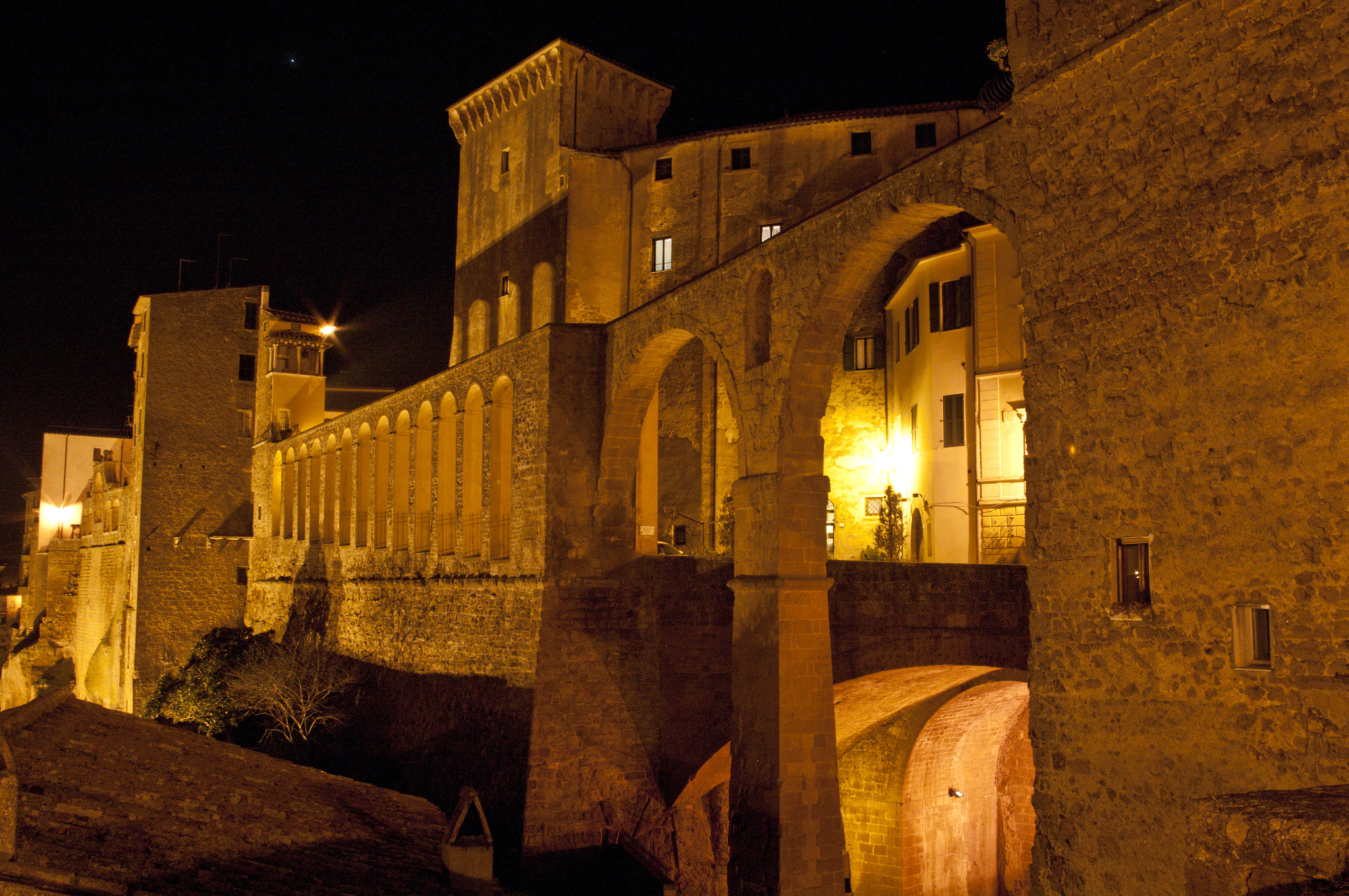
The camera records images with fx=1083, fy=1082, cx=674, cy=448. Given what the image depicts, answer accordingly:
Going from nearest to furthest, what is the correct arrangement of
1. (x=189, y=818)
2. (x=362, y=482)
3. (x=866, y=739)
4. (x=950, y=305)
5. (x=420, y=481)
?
1. (x=189, y=818)
2. (x=866, y=739)
3. (x=950, y=305)
4. (x=420, y=481)
5. (x=362, y=482)

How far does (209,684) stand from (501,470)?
1327cm

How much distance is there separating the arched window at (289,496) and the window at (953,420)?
1862cm

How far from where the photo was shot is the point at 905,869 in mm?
18078

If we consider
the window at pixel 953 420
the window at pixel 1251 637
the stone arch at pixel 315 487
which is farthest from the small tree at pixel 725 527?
the window at pixel 1251 637

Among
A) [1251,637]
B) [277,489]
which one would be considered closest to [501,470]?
[1251,637]

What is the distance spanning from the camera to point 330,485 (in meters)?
28.2

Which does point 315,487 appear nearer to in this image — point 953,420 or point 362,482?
point 362,482

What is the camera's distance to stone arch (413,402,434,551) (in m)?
21.5

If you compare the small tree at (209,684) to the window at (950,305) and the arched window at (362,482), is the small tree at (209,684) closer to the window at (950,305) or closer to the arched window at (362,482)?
the arched window at (362,482)

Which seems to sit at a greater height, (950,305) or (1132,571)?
(950,305)

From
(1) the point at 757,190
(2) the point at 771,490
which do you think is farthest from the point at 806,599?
(1) the point at 757,190

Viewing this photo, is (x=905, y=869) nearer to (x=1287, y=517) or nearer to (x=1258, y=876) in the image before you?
(x=1287, y=517)

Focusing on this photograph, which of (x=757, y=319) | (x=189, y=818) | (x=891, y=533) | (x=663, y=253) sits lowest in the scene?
(x=189, y=818)

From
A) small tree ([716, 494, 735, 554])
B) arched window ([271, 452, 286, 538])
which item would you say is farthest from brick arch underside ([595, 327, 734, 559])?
arched window ([271, 452, 286, 538])
